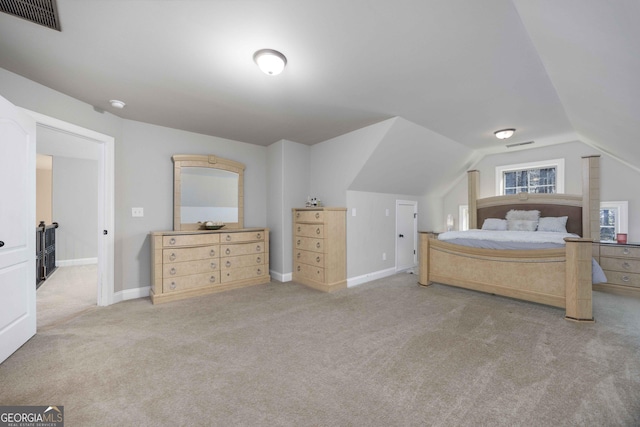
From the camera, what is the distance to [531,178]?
527 cm

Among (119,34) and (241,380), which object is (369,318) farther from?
(119,34)

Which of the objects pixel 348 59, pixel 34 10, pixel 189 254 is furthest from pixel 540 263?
pixel 34 10

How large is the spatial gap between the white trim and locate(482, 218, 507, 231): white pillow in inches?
82.0

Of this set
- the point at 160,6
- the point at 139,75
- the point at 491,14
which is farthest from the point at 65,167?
the point at 491,14

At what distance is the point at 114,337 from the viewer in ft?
7.90

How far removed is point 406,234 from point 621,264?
303 cm

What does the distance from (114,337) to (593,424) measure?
3.55 m

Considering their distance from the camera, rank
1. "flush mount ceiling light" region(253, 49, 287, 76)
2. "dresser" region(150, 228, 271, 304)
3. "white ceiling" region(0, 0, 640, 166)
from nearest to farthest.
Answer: "white ceiling" region(0, 0, 640, 166) → "flush mount ceiling light" region(253, 49, 287, 76) → "dresser" region(150, 228, 271, 304)

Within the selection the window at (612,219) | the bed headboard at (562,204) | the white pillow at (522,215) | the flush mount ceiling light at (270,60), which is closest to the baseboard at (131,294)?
the flush mount ceiling light at (270,60)

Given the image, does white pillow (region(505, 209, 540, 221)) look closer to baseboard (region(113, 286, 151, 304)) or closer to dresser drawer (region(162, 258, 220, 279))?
dresser drawer (region(162, 258, 220, 279))

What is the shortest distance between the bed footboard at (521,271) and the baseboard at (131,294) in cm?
416

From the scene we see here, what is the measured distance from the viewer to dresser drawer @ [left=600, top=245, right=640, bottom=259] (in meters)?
3.58

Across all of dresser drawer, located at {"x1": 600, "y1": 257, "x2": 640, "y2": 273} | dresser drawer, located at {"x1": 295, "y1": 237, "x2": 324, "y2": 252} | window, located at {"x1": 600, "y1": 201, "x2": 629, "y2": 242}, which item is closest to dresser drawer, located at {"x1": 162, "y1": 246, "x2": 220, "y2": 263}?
dresser drawer, located at {"x1": 295, "y1": 237, "x2": 324, "y2": 252}

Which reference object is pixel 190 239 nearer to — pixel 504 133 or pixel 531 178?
pixel 504 133
